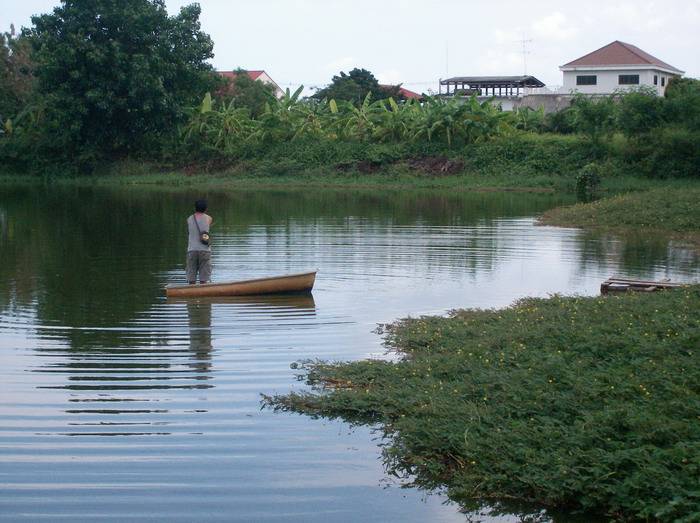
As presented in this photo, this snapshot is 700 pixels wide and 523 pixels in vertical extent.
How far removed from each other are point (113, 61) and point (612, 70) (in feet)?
122

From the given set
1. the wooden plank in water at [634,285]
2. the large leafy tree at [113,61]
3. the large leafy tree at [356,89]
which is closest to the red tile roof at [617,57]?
the large leafy tree at [356,89]

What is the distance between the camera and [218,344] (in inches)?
387

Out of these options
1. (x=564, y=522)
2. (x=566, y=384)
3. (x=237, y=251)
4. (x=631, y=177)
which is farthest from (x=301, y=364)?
(x=631, y=177)

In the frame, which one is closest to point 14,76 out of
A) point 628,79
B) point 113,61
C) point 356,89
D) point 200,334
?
point 113,61

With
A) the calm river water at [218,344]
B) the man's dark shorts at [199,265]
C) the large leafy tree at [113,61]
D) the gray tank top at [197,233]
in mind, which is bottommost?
the calm river water at [218,344]

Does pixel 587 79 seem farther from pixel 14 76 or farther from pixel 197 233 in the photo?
pixel 197 233

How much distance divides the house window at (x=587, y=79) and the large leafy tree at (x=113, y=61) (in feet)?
101

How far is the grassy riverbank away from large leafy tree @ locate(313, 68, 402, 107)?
59354 millimetres

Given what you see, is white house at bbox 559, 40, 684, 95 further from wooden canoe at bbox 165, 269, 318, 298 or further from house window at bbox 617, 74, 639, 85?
wooden canoe at bbox 165, 269, 318, 298

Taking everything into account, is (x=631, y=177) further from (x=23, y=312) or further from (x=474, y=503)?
(x=474, y=503)

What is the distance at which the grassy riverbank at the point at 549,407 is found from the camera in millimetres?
5191

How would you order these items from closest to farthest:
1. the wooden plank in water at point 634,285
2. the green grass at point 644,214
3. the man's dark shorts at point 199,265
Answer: the wooden plank in water at point 634,285
the man's dark shorts at point 199,265
the green grass at point 644,214

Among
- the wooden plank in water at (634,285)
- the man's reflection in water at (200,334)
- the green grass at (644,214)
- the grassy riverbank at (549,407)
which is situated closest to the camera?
the grassy riverbank at (549,407)

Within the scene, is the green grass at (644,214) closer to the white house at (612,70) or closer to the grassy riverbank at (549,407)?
the grassy riverbank at (549,407)
